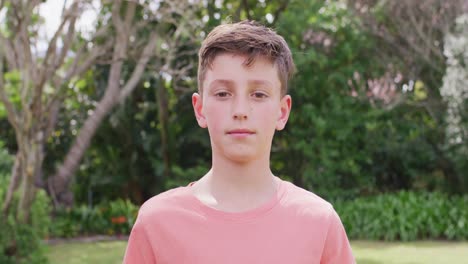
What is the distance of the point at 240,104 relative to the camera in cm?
170

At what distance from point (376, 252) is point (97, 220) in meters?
5.67

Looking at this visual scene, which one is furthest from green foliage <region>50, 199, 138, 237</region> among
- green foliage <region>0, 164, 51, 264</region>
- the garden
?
green foliage <region>0, 164, 51, 264</region>

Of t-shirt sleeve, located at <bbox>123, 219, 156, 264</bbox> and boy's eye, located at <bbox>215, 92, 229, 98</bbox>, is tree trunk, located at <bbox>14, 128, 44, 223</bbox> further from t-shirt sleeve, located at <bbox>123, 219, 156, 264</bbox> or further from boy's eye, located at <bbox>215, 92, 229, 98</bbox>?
boy's eye, located at <bbox>215, 92, 229, 98</bbox>

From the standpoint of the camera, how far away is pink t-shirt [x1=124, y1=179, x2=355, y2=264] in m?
1.65

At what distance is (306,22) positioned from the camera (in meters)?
13.9

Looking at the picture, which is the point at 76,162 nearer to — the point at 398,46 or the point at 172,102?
the point at 172,102

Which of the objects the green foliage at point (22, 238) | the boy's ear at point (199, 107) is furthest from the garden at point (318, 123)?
the boy's ear at point (199, 107)

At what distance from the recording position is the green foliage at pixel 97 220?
42.2 feet

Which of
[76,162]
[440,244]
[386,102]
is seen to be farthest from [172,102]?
[440,244]

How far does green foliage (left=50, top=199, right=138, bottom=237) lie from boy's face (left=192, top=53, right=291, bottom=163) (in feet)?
37.2

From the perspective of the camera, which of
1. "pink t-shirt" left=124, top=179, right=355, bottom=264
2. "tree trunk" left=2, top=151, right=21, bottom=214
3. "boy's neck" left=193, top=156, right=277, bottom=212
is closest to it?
"pink t-shirt" left=124, top=179, right=355, bottom=264

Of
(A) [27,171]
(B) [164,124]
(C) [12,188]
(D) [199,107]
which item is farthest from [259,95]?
(B) [164,124]

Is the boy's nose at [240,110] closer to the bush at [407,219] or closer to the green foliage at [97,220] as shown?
the bush at [407,219]

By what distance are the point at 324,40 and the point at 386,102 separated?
1.94 metres
